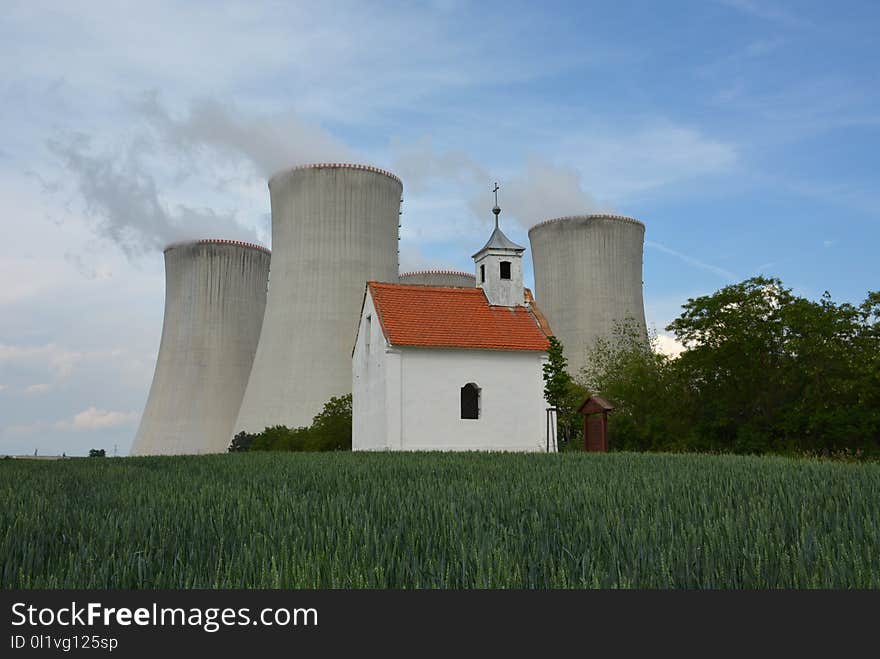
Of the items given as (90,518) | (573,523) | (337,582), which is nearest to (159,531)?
(90,518)

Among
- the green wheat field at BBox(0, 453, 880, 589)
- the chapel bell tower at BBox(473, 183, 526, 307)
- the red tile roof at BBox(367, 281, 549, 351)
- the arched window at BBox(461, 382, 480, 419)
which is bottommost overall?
the green wheat field at BBox(0, 453, 880, 589)

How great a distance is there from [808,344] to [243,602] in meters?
25.8

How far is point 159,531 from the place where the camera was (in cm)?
500

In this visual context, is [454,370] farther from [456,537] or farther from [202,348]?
[202,348]

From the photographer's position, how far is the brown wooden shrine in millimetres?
24453

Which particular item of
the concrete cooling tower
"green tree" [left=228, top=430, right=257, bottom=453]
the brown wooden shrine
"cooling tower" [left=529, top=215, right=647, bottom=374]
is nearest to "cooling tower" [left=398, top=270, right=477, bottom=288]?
"cooling tower" [left=529, top=215, right=647, bottom=374]

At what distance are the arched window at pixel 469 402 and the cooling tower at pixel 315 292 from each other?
12376 mm

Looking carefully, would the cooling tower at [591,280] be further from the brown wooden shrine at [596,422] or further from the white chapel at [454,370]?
the brown wooden shrine at [596,422]

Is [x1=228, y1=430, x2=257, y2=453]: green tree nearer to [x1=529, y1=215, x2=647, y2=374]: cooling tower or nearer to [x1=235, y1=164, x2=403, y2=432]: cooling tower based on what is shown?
[x1=235, y1=164, x2=403, y2=432]: cooling tower

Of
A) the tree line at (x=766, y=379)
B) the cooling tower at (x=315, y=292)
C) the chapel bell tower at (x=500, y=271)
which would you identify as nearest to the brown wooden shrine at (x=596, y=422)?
the tree line at (x=766, y=379)

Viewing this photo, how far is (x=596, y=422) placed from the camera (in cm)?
2512

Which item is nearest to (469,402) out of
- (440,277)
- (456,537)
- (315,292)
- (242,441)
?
(315,292)

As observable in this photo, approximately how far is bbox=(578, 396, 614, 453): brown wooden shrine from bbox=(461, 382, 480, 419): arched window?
3556 mm

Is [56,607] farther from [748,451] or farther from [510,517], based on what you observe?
[748,451]
